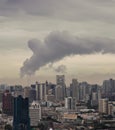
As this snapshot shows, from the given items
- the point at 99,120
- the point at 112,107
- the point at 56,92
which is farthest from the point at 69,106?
the point at 99,120

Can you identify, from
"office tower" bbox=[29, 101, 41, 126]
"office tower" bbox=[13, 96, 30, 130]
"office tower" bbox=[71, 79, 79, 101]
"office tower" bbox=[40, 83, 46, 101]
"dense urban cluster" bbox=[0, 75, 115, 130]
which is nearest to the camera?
"office tower" bbox=[13, 96, 30, 130]

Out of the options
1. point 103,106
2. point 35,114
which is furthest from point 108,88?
point 35,114

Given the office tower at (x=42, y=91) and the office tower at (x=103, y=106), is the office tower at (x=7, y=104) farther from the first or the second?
the office tower at (x=42, y=91)

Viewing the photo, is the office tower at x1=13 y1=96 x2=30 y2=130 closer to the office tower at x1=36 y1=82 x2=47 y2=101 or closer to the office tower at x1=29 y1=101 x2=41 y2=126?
the office tower at x1=29 y1=101 x2=41 y2=126

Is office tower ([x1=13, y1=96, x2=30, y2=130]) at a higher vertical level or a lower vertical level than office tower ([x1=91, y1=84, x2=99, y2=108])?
lower

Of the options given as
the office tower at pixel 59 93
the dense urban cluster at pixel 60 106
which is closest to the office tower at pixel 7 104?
the dense urban cluster at pixel 60 106

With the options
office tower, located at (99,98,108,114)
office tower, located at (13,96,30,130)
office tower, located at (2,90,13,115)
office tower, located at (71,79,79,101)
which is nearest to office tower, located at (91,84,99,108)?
office tower, located at (71,79,79,101)

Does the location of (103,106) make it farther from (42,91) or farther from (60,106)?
(42,91)
